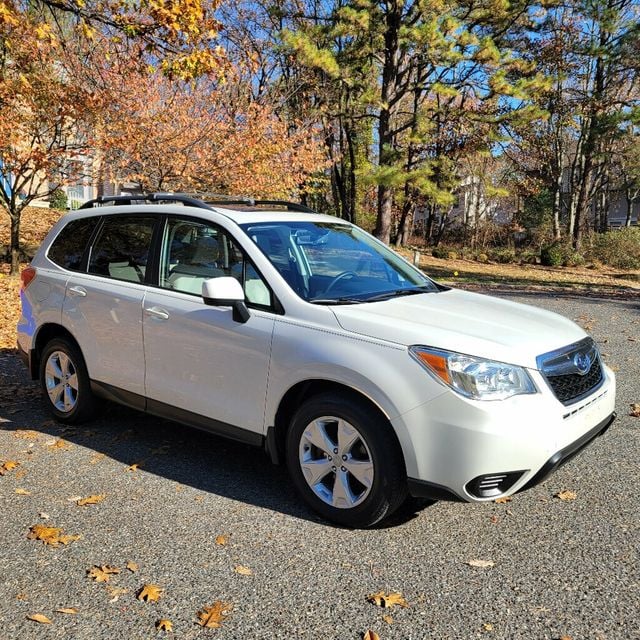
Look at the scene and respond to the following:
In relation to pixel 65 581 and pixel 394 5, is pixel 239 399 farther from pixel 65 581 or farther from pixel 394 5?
pixel 394 5

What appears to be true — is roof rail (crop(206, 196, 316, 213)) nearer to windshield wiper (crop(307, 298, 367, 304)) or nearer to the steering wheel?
the steering wheel

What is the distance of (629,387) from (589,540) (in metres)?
3.53

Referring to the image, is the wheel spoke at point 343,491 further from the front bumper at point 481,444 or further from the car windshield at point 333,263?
the car windshield at point 333,263

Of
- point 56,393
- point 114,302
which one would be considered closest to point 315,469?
point 114,302

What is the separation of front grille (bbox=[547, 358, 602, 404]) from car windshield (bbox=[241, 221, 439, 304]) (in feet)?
3.79

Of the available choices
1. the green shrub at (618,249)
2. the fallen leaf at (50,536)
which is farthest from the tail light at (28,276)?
the green shrub at (618,249)

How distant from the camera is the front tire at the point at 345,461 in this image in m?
3.31

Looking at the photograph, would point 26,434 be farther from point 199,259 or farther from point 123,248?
point 199,259

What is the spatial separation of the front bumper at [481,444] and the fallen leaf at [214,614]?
1076 millimetres

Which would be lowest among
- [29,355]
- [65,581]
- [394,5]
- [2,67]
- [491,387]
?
[65,581]

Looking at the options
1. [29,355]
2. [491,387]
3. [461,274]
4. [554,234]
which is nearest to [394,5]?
[461,274]

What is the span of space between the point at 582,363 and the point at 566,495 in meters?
0.91

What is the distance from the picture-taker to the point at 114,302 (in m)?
4.62

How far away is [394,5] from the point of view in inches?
771
